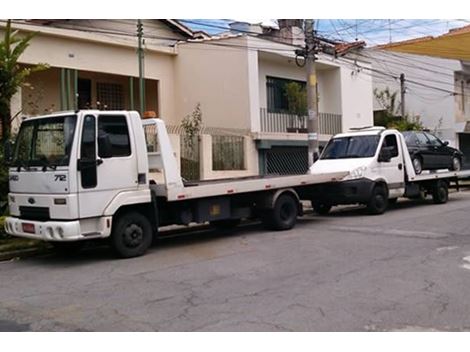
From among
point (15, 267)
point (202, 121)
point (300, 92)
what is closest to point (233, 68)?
point (202, 121)

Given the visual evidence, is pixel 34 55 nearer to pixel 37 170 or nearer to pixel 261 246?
pixel 37 170

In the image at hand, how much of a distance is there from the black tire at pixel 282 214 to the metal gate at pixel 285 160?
8561 millimetres

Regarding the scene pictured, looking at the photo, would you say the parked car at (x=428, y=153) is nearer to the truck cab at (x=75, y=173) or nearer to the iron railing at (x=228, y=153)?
the iron railing at (x=228, y=153)

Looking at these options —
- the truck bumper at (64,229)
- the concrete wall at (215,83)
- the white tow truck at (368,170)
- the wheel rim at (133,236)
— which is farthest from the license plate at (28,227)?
the concrete wall at (215,83)

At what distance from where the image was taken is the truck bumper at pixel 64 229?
342 inches

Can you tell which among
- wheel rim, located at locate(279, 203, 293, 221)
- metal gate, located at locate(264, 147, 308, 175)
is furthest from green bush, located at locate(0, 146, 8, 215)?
metal gate, located at locate(264, 147, 308, 175)

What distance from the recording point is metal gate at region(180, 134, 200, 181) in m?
18.1

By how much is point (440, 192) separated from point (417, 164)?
169cm

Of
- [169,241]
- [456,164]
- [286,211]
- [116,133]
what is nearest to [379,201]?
[286,211]

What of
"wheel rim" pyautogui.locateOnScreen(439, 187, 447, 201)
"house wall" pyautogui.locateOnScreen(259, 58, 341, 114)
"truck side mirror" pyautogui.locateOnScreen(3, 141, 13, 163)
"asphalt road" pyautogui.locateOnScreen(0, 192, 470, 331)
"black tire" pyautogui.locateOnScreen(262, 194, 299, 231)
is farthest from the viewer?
"house wall" pyautogui.locateOnScreen(259, 58, 341, 114)

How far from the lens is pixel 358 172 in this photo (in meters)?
14.2

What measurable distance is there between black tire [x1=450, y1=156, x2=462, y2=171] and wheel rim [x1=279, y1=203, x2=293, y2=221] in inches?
300

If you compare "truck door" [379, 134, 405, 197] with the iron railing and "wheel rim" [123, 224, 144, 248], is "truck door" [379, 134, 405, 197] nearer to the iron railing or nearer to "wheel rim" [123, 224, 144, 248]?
the iron railing

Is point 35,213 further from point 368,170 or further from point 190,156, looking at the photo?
point 190,156
